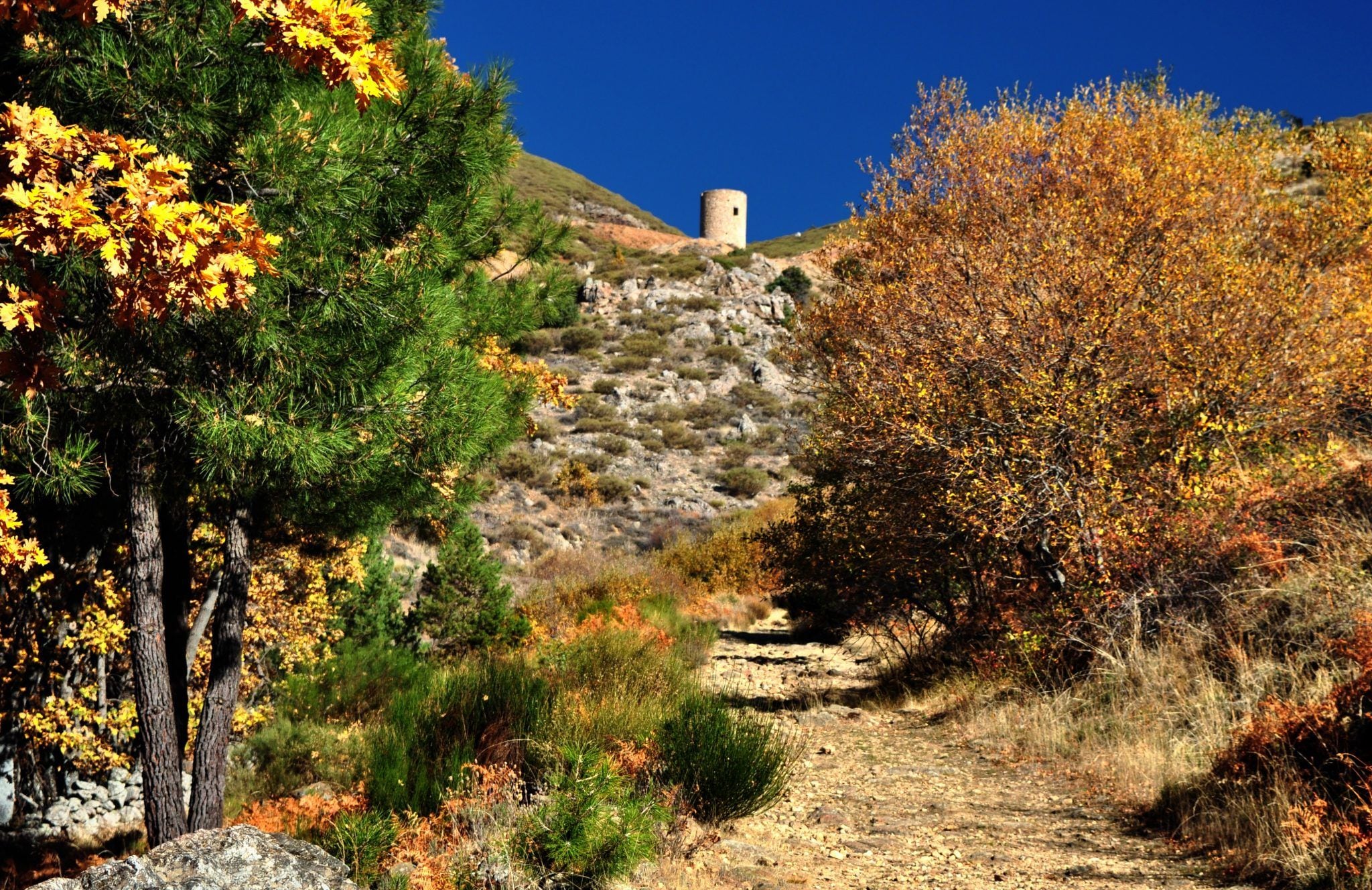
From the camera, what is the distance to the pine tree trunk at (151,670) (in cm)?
563

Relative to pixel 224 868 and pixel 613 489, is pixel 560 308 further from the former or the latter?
pixel 613 489

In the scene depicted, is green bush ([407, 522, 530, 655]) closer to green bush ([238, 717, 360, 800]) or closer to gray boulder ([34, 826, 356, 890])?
green bush ([238, 717, 360, 800])

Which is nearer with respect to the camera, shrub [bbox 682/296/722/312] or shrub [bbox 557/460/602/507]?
shrub [bbox 557/460/602/507]

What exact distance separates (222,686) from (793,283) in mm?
44418

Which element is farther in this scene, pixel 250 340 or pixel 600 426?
pixel 600 426

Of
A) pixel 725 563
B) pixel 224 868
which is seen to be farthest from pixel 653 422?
pixel 224 868

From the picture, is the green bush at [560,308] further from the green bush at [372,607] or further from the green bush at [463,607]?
the green bush at [372,607]

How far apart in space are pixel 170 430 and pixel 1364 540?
884 cm

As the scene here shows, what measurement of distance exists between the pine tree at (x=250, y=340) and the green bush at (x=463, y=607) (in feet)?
16.9

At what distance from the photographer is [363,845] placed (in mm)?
4809

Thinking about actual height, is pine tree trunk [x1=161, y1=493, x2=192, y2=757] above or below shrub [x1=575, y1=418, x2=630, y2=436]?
below

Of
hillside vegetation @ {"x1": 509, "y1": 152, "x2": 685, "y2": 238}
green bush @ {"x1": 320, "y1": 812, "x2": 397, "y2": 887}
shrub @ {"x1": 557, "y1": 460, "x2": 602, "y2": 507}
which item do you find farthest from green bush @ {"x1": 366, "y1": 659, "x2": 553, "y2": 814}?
hillside vegetation @ {"x1": 509, "y1": 152, "x2": 685, "y2": 238}

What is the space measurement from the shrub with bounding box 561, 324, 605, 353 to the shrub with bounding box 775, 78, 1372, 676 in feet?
97.4

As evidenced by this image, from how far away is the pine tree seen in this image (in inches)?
183
